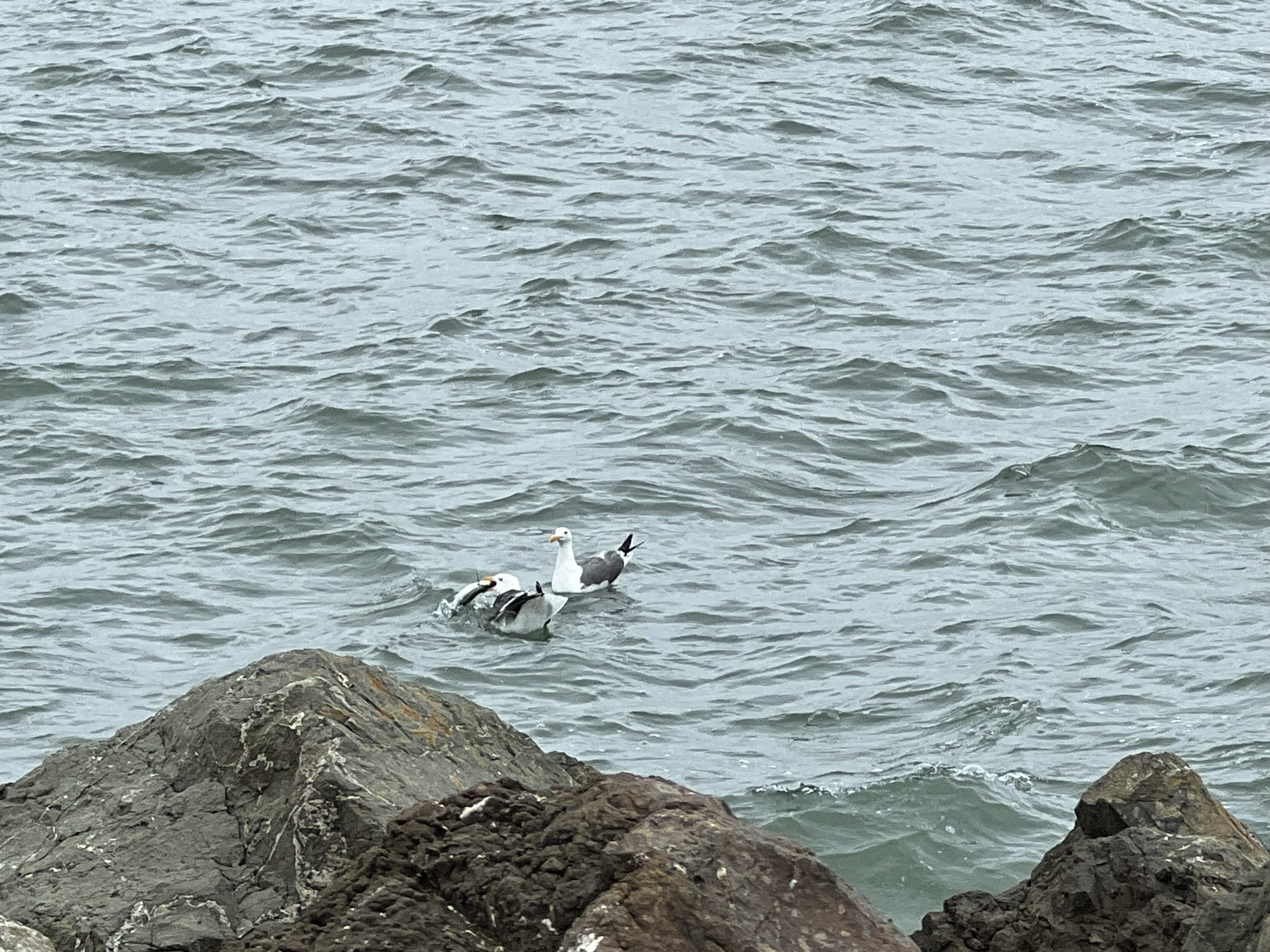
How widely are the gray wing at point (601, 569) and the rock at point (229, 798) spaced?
Answer: 21.8 ft

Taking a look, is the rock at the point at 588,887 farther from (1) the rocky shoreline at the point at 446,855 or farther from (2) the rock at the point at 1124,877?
(2) the rock at the point at 1124,877

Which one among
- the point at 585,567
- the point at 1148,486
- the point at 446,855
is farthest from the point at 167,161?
the point at 446,855

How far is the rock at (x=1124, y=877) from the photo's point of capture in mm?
5145

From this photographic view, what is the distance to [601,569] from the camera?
1297 centimetres

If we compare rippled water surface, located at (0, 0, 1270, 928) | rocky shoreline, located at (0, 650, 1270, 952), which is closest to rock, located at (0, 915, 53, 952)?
rocky shoreline, located at (0, 650, 1270, 952)

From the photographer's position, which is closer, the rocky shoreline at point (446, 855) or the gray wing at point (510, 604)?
the rocky shoreline at point (446, 855)

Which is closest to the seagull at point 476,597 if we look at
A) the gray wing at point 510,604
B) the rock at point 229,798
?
the gray wing at point 510,604

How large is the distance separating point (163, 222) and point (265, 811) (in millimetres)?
15204

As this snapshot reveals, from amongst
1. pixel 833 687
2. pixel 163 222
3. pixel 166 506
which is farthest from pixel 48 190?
pixel 833 687

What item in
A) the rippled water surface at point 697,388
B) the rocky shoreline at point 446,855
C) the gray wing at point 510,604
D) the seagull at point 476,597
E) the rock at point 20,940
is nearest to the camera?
the rocky shoreline at point 446,855

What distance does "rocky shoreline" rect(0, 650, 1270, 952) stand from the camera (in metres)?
4.49

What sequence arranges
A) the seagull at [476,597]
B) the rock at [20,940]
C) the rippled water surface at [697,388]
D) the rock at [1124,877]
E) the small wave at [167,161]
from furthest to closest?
the small wave at [167,161] < the seagull at [476,597] < the rippled water surface at [697,388] < the rock at [1124,877] < the rock at [20,940]

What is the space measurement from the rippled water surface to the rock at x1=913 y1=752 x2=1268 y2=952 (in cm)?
219

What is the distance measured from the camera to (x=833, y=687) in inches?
431
